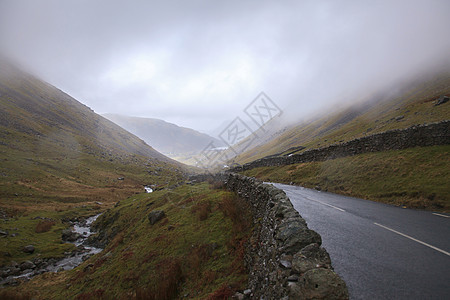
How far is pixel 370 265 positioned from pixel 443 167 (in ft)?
48.1

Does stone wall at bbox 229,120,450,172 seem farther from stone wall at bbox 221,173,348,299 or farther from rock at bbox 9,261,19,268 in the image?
rock at bbox 9,261,19,268

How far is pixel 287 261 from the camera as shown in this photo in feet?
19.2

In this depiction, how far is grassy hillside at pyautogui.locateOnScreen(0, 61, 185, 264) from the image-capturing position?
105ft

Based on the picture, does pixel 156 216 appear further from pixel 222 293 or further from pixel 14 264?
pixel 222 293

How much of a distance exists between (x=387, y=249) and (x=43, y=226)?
40011 millimetres

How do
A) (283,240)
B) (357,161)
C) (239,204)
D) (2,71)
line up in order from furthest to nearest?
(2,71)
(357,161)
(239,204)
(283,240)

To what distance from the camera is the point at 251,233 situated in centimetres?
1109

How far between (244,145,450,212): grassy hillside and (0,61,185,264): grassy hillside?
99.7ft

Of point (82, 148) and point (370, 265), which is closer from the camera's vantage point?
point (370, 265)


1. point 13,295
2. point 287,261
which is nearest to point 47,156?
point 13,295

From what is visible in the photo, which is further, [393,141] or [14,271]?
[393,141]

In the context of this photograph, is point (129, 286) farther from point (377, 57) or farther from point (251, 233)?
point (377, 57)

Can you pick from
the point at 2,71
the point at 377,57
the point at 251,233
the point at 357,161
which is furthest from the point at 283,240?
the point at 2,71

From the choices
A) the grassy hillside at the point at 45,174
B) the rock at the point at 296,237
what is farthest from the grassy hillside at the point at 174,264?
the grassy hillside at the point at 45,174
